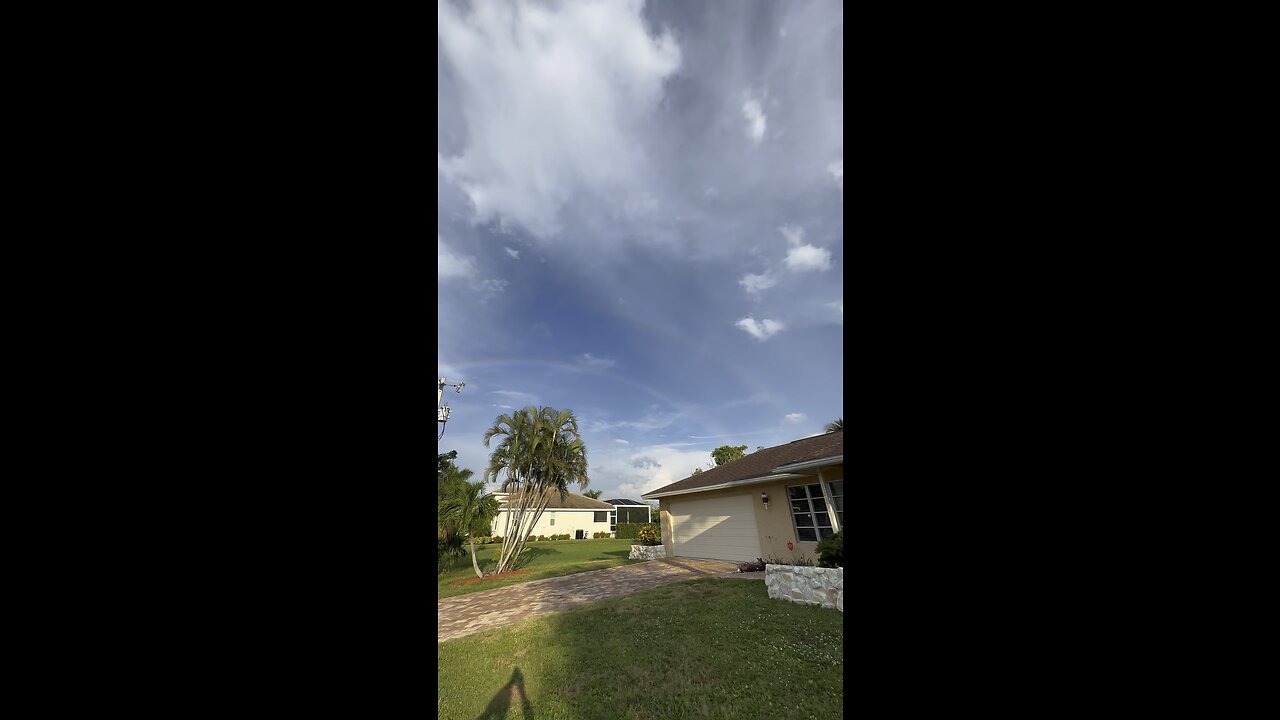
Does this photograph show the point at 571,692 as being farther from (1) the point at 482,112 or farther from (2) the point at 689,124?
(2) the point at 689,124

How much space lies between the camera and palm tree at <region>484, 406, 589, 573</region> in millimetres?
13625

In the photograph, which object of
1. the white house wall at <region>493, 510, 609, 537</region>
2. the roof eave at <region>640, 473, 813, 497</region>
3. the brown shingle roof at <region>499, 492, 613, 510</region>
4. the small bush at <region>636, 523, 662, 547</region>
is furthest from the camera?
the brown shingle roof at <region>499, 492, 613, 510</region>

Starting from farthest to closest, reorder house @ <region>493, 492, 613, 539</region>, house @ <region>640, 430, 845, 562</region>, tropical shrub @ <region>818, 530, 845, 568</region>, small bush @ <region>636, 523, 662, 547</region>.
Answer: house @ <region>493, 492, 613, 539</region> < small bush @ <region>636, 523, 662, 547</region> < house @ <region>640, 430, 845, 562</region> < tropical shrub @ <region>818, 530, 845, 568</region>

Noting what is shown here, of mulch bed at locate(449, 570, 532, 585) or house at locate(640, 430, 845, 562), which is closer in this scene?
house at locate(640, 430, 845, 562)

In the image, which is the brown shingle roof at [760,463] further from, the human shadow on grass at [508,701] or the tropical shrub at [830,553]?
the human shadow on grass at [508,701]

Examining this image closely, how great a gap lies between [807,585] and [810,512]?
336 centimetres

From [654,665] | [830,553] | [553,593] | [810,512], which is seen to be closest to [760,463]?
[810,512]

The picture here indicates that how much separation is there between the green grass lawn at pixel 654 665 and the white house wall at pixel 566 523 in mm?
26349

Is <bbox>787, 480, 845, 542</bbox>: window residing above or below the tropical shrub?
above

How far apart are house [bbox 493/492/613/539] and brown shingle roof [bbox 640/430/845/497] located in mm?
17670

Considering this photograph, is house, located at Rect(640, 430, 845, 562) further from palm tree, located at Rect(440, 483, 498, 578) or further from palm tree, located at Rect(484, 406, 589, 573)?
palm tree, located at Rect(440, 483, 498, 578)

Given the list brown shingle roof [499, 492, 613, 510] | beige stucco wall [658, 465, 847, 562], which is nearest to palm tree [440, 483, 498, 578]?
beige stucco wall [658, 465, 847, 562]
